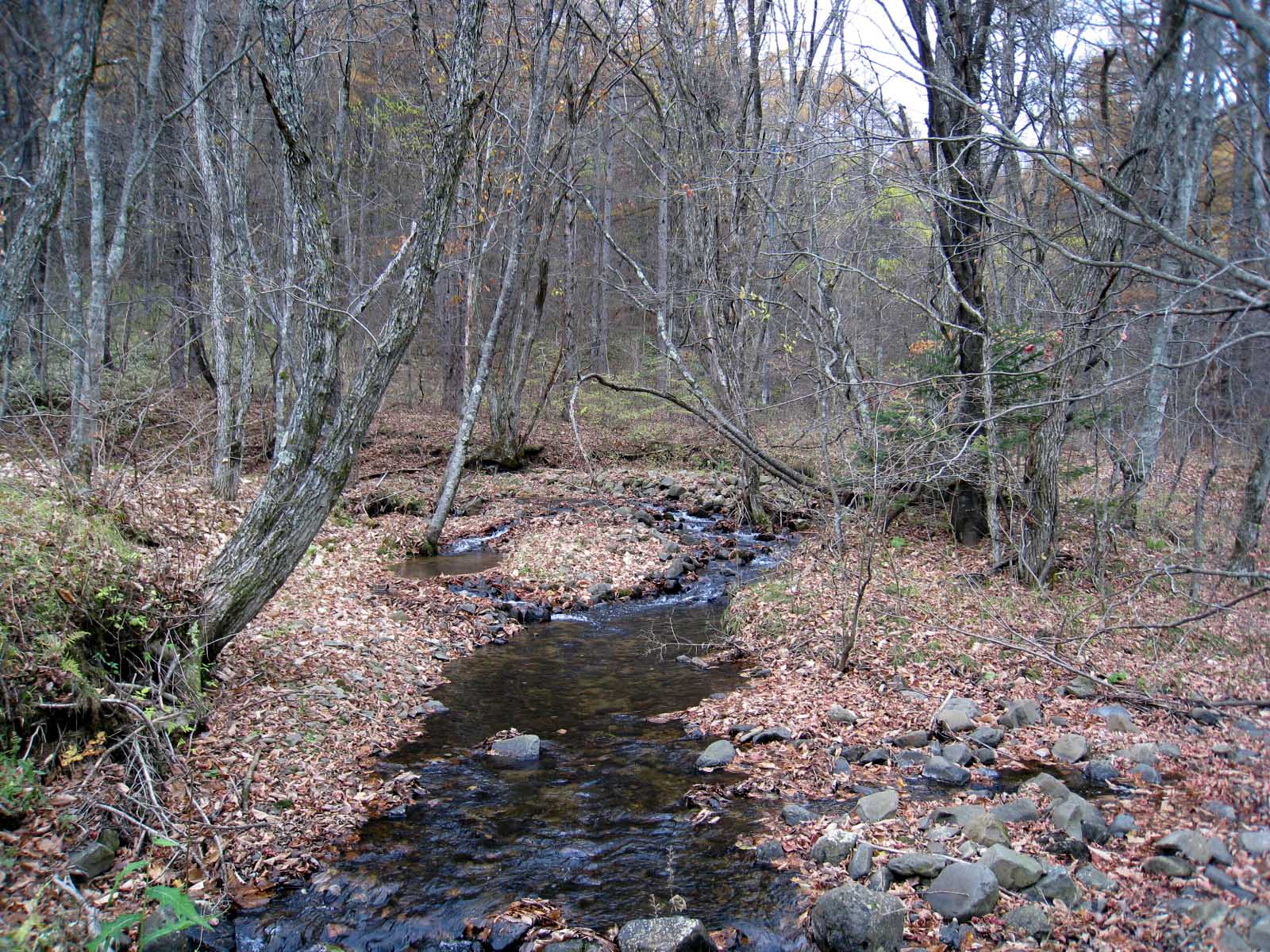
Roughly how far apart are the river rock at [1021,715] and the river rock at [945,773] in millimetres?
939

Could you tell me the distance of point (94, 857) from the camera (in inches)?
157

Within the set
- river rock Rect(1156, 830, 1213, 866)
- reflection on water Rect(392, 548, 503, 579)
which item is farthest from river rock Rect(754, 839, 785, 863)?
reflection on water Rect(392, 548, 503, 579)

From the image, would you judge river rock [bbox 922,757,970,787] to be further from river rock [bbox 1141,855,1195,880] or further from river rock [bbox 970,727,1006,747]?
river rock [bbox 1141,855,1195,880]

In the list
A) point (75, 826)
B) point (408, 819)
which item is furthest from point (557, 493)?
point (75, 826)

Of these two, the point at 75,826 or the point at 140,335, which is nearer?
the point at 75,826

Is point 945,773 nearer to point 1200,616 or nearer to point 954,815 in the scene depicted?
point 954,815

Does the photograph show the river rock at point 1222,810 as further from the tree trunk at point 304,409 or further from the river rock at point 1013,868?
the tree trunk at point 304,409

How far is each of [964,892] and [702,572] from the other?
334 inches

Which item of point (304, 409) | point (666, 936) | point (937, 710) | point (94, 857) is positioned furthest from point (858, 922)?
point (304, 409)

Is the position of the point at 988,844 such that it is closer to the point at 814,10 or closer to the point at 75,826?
the point at 75,826

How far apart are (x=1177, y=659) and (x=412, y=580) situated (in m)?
8.73

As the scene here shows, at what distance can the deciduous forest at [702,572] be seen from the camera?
414 centimetres

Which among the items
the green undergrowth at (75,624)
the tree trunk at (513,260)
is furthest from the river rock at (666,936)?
the tree trunk at (513,260)

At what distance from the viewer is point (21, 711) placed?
4.29 m
